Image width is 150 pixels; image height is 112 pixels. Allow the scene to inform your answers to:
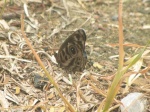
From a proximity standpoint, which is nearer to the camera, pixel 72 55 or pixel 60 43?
pixel 72 55

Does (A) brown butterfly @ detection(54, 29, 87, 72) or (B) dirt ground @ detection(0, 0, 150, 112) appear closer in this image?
(B) dirt ground @ detection(0, 0, 150, 112)

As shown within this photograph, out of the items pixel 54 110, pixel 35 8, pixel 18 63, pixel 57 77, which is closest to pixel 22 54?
pixel 18 63

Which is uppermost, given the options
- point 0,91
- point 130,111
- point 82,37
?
Result: point 82,37

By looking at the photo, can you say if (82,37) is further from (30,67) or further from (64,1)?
(64,1)

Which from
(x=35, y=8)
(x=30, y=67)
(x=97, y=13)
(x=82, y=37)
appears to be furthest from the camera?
(x=97, y=13)
